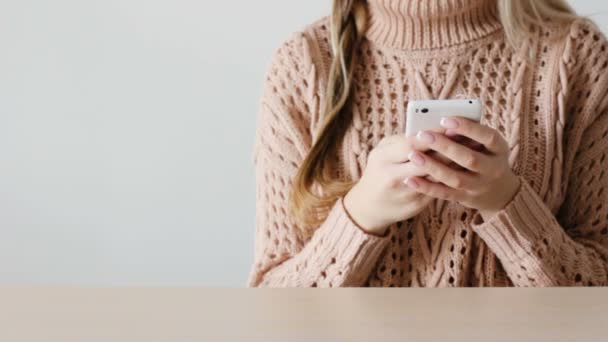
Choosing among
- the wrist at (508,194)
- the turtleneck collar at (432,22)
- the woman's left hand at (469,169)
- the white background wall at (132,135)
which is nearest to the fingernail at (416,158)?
the woman's left hand at (469,169)

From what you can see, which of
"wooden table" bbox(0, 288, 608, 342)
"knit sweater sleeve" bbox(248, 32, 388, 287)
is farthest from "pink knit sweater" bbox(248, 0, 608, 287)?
"wooden table" bbox(0, 288, 608, 342)

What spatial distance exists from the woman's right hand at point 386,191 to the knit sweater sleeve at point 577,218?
0.27ft

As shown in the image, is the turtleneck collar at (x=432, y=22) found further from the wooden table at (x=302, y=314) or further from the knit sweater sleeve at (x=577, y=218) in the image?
the wooden table at (x=302, y=314)

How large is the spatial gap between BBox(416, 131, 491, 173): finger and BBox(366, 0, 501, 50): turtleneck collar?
0.25 meters

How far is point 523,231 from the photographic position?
80cm

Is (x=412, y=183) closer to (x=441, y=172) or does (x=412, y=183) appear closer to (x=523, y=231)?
(x=441, y=172)

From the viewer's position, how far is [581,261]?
2.76ft

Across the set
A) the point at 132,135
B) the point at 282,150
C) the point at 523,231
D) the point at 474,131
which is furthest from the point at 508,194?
the point at 132,135

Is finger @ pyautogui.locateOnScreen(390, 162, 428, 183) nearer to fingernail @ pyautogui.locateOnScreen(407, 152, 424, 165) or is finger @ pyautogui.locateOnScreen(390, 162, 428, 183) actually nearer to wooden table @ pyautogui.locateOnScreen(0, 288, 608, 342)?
fingernail @ pyautogui.locateOnScreen(407, 152, 424, 165)

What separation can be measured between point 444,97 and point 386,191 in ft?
0.63

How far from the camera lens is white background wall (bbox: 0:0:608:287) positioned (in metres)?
1.24

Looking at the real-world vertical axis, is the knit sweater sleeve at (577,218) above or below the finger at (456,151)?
below

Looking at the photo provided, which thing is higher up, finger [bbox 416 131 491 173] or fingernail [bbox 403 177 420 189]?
finger [bbox 416 131 491 173]

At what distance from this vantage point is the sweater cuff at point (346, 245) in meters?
0.82
